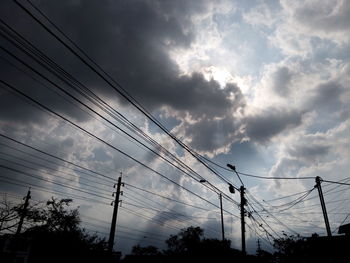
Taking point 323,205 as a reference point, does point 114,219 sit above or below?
below

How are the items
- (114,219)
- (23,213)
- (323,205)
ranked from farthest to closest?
(23,213) → (323,205) → (114,219)

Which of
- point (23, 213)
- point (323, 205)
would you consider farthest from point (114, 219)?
point (323, 205)

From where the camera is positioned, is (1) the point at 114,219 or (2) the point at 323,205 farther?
(2) the point at 323,205

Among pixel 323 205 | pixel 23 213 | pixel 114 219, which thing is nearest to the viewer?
pixel 114 219

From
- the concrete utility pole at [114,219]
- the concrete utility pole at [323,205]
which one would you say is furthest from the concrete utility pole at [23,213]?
the concrete utility pole at [323,205]

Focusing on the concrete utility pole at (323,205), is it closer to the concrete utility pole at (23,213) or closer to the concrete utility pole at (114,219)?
the concrete utility pole at (114,219)

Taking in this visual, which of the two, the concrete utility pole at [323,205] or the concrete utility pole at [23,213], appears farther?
the concrete utility pole at [23,213]

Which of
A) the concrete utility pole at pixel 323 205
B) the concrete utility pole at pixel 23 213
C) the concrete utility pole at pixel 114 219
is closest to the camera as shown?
the concrete utility pole at pixel 114 219

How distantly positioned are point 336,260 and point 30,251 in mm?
40070

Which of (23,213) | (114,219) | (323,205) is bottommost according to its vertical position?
(114,219)

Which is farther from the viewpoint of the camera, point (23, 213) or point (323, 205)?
point (23, 213)

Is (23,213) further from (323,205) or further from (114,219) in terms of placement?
(323,205)

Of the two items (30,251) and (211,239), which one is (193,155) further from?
(211,239)

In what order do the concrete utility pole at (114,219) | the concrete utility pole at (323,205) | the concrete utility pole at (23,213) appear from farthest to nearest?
1. the concrete utility pole at (23,213)
2. the concrete utility pole at (323,205)
3. the concrete utility pole at (114,219)
